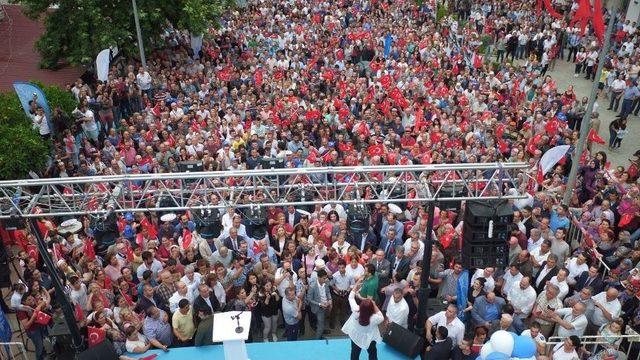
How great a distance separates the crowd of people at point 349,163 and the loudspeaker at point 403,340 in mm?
167

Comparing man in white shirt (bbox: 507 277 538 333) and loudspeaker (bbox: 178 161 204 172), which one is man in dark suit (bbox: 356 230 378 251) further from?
loudspeaker (bbox: 178 161 204 172)

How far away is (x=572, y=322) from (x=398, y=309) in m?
2.36

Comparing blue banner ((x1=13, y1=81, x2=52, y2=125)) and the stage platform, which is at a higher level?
blue banner ((x1=13, y1=81, x2=52, y2=125))

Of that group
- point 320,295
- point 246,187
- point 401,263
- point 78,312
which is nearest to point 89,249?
point 78,312

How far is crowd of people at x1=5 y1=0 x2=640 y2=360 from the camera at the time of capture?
830cm

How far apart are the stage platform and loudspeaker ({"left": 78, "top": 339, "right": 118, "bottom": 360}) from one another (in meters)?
0.44

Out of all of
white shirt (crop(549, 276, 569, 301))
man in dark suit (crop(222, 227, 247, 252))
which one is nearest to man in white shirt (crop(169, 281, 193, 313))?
man in dark suit (crop(222, 227, 247, 252))

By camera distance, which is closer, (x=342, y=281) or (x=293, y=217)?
(x=342, y=281)

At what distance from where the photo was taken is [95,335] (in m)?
7.89

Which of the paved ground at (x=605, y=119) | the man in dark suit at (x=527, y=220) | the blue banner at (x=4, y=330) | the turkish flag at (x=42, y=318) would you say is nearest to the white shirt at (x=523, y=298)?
the man in dark suit at (x=527, y=220)

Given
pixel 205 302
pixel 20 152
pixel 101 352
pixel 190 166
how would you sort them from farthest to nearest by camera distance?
pixel 20 152 < pixel 190 166 < pixel 205 302 < pixel 101 352

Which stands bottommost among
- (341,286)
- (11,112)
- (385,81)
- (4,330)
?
(4,330)

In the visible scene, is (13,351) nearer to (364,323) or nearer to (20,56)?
(364,323)

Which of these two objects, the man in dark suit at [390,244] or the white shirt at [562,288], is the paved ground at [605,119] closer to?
the white shirt at [562,288]
